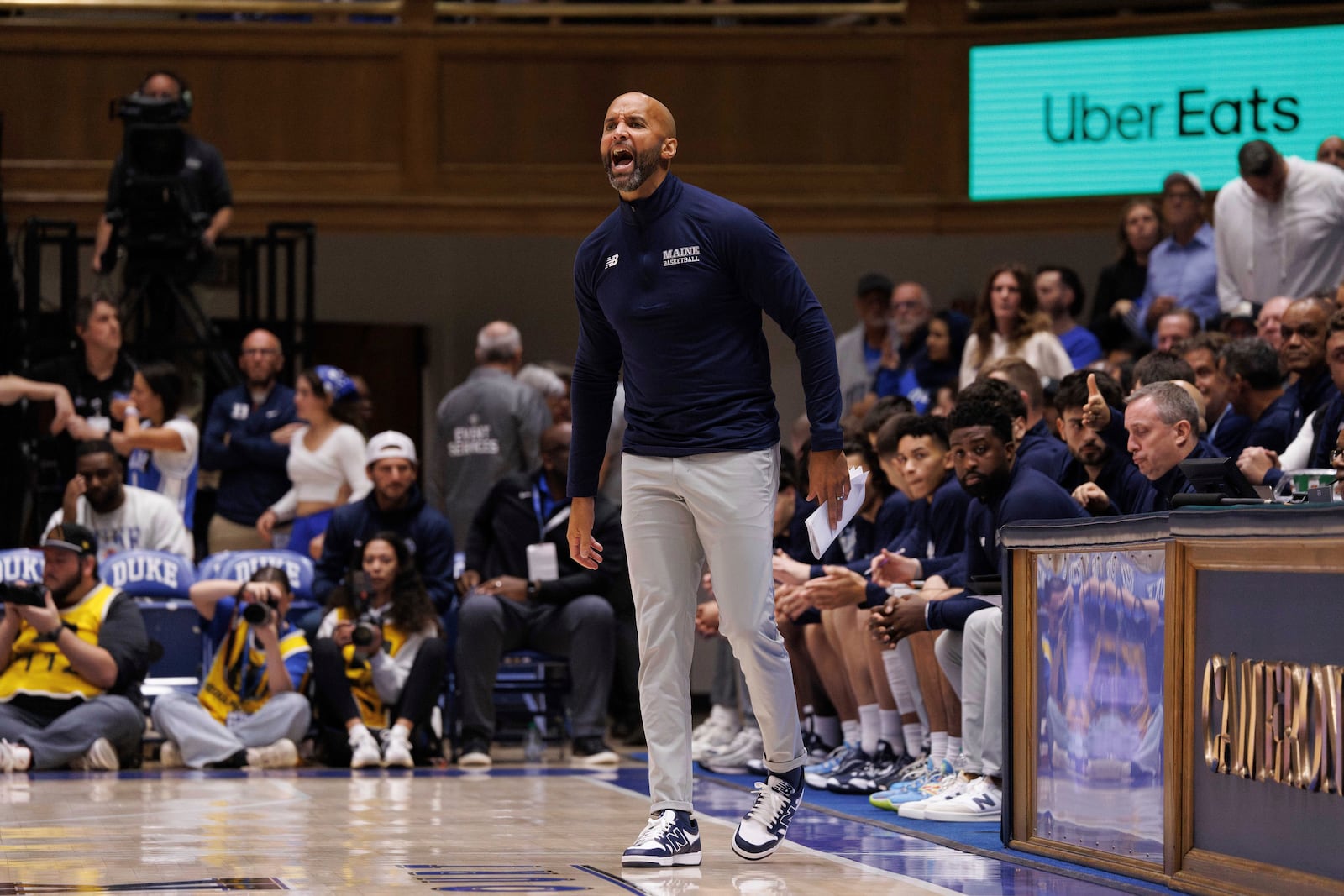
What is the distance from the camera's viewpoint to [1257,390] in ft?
22.8

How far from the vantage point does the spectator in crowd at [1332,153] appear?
880 cm

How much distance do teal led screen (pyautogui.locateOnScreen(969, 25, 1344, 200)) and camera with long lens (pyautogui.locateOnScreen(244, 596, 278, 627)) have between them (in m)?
5.37

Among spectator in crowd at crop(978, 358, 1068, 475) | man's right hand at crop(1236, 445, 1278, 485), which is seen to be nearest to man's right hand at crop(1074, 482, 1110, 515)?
spectator in crowd at crop(978, 358, 1068, 475)

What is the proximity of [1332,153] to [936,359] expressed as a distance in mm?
2168

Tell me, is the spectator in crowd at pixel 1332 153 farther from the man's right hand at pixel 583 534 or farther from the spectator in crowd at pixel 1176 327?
Answer: the man's right hand at pixel 583 534

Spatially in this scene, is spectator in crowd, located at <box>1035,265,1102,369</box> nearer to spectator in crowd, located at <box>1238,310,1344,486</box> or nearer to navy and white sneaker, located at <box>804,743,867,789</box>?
spectator in crowd, located at <box>1238,310,1344,486</box>

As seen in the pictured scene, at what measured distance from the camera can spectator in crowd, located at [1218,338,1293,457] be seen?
678cm

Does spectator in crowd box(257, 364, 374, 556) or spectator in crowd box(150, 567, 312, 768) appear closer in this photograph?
spectator in crowd box(150, 567, 312, 768)

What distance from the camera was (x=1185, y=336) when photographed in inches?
310

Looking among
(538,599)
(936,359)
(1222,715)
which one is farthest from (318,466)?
(1222,715)

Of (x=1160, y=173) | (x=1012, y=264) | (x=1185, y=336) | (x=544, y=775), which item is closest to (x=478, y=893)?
(x=544, y=775)

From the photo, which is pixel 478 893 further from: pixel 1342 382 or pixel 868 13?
pixel 868 13

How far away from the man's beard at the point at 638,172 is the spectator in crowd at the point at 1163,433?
69.4 inches

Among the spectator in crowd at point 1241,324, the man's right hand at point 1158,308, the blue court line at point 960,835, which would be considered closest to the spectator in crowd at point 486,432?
the blue court line at point 960,835
